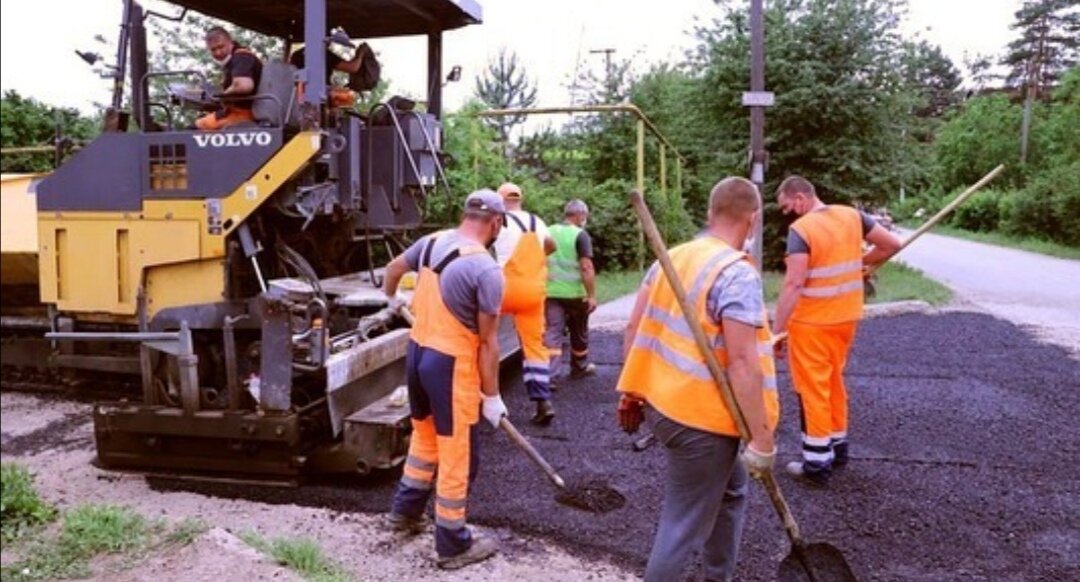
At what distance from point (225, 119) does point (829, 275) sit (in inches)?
119

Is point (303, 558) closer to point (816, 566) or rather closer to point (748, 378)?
point (748, 378)

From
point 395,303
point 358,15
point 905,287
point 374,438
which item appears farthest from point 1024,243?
point 358,15

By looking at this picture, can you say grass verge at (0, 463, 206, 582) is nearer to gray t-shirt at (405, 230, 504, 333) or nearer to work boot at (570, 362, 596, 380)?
gray t-shirt at (405, 230, 504, 333)

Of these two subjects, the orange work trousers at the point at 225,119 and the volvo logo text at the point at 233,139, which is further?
the orange work trousers at the point at 225,119

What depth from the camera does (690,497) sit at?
9.09ft

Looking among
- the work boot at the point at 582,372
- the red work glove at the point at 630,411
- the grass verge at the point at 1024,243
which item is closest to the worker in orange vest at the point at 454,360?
the red work glove at the point at 630,411

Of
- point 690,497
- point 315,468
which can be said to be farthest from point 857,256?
point 315,468

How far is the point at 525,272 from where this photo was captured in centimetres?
531

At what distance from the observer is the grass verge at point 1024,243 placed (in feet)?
12.4

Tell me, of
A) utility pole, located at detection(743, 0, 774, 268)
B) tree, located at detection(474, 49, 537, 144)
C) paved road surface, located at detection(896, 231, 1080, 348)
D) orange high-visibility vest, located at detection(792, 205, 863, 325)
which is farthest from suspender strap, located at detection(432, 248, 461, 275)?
paved road surface, located at detection(896, 231, 1080, 348)

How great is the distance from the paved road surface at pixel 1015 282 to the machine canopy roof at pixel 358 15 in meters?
2.89

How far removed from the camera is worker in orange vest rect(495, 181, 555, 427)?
530cm

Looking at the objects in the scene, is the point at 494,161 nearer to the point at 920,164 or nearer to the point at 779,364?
the point at 779,364

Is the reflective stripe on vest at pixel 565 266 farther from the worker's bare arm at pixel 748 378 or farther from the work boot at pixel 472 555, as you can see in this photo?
the worker's bare arm at pixel 748 378
